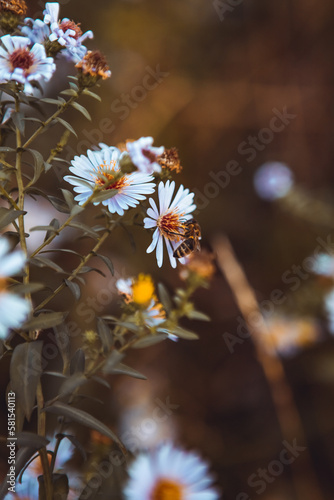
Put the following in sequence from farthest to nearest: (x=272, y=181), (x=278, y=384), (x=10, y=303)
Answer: (x=272, y=181) < (x=278, y=384) < (x=10, y=303)

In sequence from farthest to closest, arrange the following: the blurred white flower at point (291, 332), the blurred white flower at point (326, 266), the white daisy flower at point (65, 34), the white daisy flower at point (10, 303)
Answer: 1. the blurred white flower at point (291, 332)
2. the blurred white flower at point (326, 266)
3. the white daisy flower at point (65, 34)
4. the white daisy flower at point (10, 303)

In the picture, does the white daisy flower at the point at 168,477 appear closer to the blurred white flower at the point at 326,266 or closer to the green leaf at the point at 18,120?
the green leaf at the point at 18,120

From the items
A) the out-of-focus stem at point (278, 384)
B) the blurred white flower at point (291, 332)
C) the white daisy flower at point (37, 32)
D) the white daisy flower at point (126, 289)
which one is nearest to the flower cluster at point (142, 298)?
the white daisy flower at point (126, 289)

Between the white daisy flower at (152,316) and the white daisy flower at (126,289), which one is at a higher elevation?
the white daisy flower at (126,289)

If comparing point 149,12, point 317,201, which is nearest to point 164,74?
point 149,12

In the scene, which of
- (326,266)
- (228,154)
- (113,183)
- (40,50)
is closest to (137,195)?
(113,183)

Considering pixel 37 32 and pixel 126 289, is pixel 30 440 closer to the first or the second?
pixel 126 289
